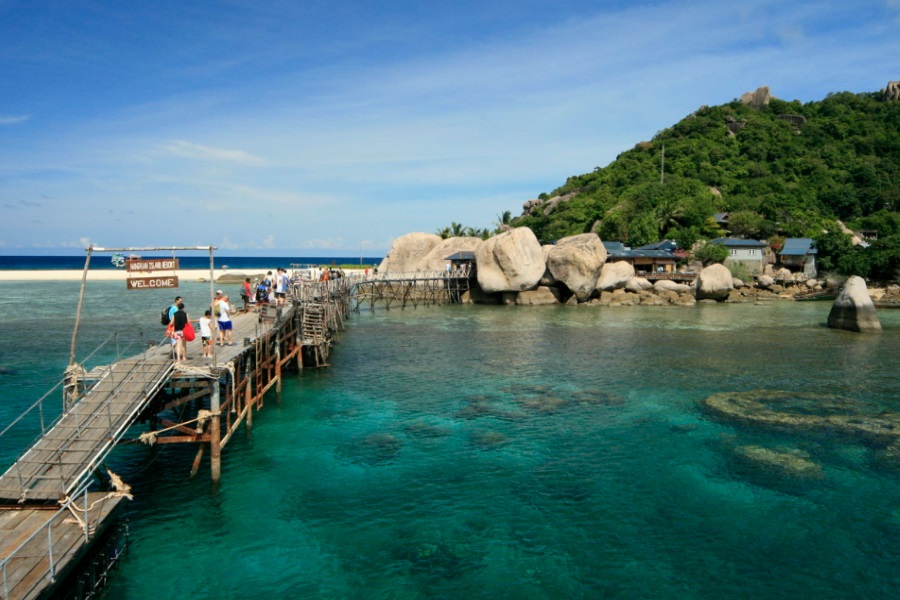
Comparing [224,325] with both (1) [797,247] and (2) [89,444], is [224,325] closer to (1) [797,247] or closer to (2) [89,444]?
(2) [89,444]

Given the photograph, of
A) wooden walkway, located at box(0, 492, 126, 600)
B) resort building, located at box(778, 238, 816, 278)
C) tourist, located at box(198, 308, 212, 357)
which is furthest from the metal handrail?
resort building, located at box(778, 238, 816, 278)

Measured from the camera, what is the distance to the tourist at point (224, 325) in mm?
20375

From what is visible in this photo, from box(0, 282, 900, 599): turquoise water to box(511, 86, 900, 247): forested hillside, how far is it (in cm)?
5260

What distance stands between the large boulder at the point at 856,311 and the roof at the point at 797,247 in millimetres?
27479

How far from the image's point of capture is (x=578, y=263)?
5581 centimetres

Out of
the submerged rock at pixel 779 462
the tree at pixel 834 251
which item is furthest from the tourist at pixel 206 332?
the tree at pixel 834 251

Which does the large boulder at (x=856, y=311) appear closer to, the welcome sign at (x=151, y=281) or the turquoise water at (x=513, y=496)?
the turquoise water at (x=513, y=496)

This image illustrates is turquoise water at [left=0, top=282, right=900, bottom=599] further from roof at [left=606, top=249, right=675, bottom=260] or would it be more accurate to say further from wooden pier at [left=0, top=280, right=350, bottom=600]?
roof at [left=606, top=249, right=675, bottom=260]

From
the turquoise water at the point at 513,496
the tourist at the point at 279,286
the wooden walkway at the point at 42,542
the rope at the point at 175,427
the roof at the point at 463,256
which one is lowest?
the turquoise water at the point at 513,496

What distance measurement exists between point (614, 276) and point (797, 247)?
2634cm

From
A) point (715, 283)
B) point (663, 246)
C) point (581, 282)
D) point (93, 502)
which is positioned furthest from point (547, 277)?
point (93, 502)

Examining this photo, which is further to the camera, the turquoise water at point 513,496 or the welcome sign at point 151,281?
the welcome sign at point 151,281

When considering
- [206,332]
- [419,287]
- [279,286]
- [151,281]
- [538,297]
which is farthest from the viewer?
[419,287]

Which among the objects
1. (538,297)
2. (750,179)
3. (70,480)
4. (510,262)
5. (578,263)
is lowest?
(70,480)
